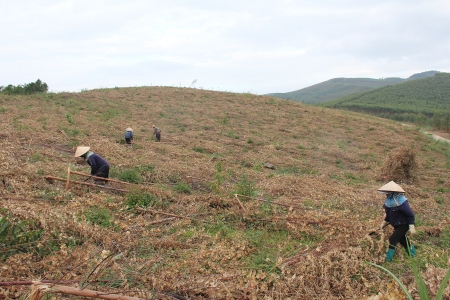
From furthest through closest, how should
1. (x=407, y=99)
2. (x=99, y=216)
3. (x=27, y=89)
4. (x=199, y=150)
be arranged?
(x=407, y=99), (x=27, y=89), (x=199, y=150), (x=99, y=216)

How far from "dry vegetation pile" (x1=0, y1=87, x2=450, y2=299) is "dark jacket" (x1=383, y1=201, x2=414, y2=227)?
0.34m

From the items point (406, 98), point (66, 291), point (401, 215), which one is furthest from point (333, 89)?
point (66, 291)

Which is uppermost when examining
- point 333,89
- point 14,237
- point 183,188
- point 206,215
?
point 333,89

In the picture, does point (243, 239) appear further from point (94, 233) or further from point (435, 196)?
point (435, 196)

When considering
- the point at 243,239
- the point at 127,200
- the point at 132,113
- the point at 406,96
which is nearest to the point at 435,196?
the point at 243,239

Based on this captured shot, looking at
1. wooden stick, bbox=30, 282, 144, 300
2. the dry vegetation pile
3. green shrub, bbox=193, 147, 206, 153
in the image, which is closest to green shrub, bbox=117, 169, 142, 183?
the dry vegetation pile

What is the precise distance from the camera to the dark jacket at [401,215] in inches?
165

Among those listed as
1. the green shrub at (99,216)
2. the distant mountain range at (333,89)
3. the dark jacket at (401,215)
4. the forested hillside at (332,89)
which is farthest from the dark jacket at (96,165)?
the forested hillside at (332,89)

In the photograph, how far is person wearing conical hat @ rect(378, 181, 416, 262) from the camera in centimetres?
420

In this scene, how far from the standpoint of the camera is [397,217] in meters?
4.30

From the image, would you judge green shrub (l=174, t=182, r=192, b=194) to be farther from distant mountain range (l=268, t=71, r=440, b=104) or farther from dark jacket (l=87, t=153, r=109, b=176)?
distant mountain range (l=268, t=71, r=440, b=104)

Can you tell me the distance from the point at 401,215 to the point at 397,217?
0.06 m

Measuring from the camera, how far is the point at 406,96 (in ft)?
163

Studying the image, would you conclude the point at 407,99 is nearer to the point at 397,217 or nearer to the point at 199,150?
the point at 199,150
